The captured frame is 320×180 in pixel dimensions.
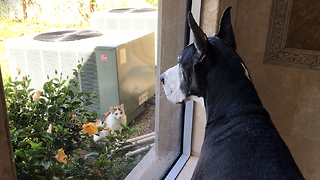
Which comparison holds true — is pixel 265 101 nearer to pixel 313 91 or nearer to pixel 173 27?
pixel 313 91

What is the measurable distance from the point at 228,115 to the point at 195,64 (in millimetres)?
206

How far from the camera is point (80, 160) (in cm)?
96

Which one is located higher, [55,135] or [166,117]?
[55,135]

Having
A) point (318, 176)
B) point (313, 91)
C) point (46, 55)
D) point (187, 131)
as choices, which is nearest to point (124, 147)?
point (46, 55)

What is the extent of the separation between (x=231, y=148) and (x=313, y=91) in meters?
0.98

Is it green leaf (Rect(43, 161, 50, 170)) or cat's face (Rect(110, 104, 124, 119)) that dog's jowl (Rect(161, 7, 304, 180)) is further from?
green leaf (Rect(43, 161, 50, 170))

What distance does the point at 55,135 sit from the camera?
86 centimetres

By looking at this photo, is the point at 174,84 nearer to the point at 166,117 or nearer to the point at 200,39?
the point at 200,39

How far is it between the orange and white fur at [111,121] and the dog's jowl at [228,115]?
1.01 feet

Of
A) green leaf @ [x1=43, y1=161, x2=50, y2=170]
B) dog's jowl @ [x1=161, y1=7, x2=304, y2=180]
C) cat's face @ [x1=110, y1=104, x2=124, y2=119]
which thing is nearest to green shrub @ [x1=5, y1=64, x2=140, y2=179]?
green leaf @ [x1=43, y1=161, x2=50, y2=170]

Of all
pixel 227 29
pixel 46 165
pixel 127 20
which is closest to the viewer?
pixel 46 165

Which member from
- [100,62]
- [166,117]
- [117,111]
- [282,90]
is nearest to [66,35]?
[100,62]

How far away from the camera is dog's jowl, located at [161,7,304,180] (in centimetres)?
73

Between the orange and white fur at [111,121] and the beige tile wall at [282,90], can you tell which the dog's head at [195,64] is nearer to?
the orange and white fur at [111,121]
